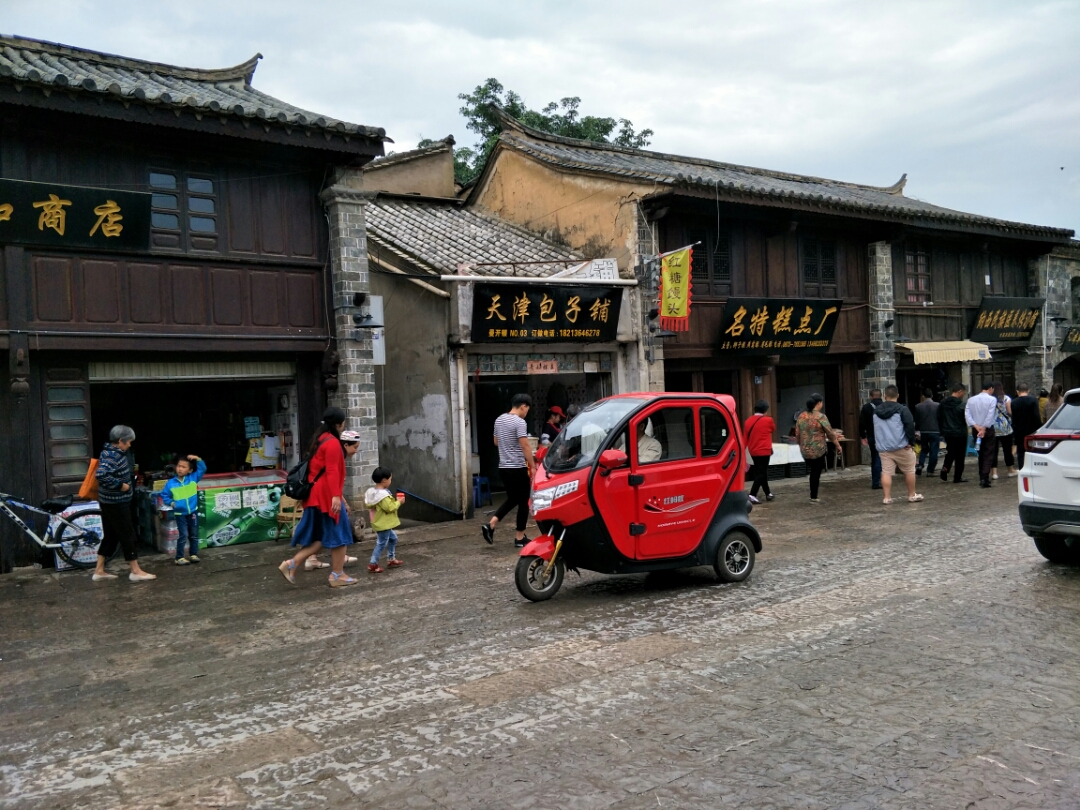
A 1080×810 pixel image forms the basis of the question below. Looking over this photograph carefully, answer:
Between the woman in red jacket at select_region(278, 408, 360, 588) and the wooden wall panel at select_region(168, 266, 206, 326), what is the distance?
3466 mm

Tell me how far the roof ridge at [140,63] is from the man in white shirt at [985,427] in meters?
13.4

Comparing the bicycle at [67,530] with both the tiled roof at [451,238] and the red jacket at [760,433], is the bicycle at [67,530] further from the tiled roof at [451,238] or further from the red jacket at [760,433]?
the red jacket at [760,433]

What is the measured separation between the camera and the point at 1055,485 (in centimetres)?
789

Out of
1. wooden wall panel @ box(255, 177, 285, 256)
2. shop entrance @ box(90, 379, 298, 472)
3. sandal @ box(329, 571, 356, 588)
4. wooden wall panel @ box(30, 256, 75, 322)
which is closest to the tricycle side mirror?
sandal @ box(329, 571, 356, 588)

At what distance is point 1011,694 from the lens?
4930 mm

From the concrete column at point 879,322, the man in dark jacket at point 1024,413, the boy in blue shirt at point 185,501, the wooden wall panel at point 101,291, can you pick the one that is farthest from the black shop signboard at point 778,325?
the wooden wall panel at point 101,291

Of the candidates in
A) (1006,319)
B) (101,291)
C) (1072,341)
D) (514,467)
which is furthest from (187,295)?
(1072,341)

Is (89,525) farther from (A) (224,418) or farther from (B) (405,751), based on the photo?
(B) (405,751)

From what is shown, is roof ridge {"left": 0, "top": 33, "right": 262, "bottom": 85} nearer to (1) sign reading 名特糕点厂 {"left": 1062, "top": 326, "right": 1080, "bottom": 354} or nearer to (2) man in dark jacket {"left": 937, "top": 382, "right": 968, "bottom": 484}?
(2) man in dark jacket {"left": 937, "top": 382, "right": 968, "bottom": 484}

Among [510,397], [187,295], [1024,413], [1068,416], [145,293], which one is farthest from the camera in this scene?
[510,397]

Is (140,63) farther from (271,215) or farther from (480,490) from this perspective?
(480,490)

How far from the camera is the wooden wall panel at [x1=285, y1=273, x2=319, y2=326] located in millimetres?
12180

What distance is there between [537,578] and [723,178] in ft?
48.8

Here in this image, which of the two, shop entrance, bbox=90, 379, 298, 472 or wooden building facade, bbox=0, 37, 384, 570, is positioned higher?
wooden building facade, bbox=0, 37, 384, 570
